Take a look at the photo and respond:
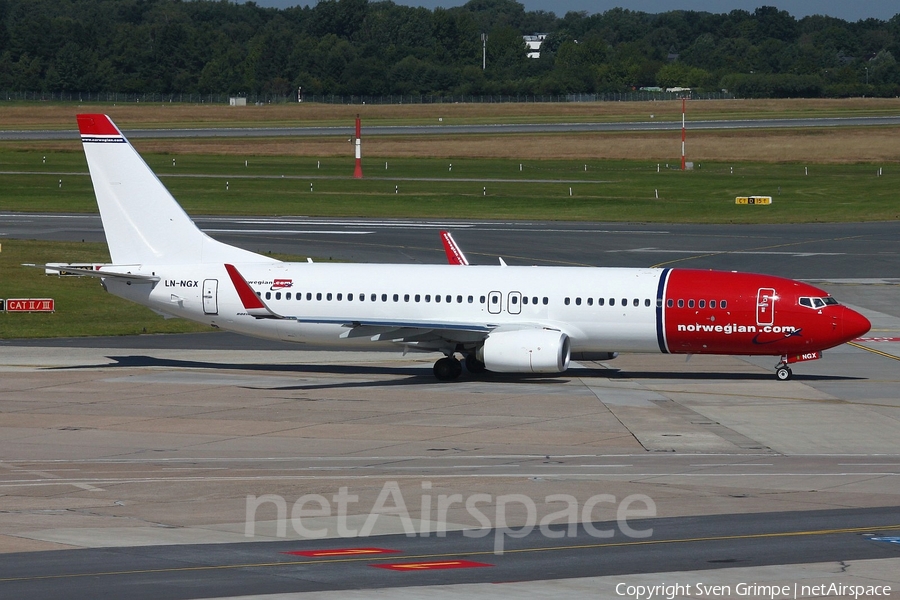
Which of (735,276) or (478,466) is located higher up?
(735,276)

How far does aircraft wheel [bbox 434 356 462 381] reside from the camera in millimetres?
42531

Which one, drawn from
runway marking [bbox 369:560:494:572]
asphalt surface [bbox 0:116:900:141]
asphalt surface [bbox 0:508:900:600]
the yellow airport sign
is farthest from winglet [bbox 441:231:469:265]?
asphalt surface [bbox 0:116:900:141]

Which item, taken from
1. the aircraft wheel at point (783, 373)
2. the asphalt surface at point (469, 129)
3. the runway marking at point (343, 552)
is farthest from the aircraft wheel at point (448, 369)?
the asphalt surface at point (469, 129)

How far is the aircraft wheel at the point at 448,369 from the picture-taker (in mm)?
42531

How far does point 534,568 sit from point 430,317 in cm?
2312

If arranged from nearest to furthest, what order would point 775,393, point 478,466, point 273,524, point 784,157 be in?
point 273,524, point 478,466, point 775,393, point 784,157

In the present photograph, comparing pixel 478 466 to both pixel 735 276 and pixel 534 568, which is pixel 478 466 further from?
pixel 735 276

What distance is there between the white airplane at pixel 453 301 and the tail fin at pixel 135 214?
4 centimetres

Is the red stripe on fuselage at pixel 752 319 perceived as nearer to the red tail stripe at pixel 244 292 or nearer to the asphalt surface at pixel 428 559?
the red tail stripe at pixel 244 292

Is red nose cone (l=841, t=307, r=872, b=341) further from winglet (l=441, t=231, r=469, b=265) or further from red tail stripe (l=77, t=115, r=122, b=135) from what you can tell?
red tail stripe (l=77, t=115, r=122, b=135)

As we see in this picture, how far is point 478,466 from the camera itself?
29297mm

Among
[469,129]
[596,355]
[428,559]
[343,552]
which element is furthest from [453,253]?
[469,129]

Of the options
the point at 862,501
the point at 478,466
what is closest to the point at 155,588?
the point at 478,466
